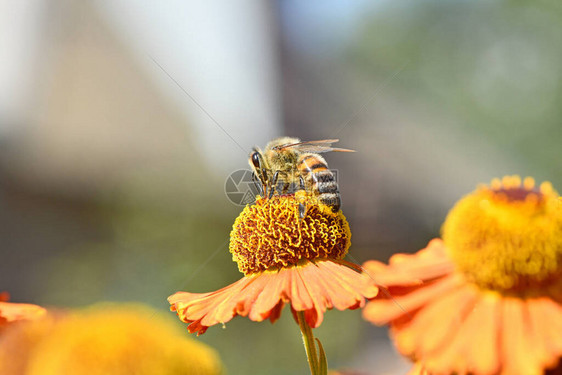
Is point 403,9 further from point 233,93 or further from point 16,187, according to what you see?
point 16,187

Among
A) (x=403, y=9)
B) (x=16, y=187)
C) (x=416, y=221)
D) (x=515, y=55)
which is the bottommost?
(x=416, y=221)

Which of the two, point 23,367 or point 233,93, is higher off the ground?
point 233,93

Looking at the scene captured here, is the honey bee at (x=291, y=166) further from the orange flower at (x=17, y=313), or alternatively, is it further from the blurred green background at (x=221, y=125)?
the orange flower at (x=17, y=313)

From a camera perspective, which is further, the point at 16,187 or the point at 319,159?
the point at 16,187

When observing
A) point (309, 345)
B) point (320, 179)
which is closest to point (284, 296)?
point (309, 345)

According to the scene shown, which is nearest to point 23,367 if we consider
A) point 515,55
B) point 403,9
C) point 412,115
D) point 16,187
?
point 16,187

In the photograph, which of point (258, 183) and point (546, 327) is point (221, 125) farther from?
point (546, 327)

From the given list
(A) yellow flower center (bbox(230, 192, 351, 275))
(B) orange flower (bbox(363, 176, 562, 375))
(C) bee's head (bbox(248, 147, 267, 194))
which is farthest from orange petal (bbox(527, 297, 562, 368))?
(C) bee's head (bbox(248, 147, 267, 194))

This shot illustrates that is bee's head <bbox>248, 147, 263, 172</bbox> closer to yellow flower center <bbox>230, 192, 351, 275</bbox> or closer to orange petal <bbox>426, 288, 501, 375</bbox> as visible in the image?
yellow flower center <bbox>230, 192, 351, 275</bbox>
